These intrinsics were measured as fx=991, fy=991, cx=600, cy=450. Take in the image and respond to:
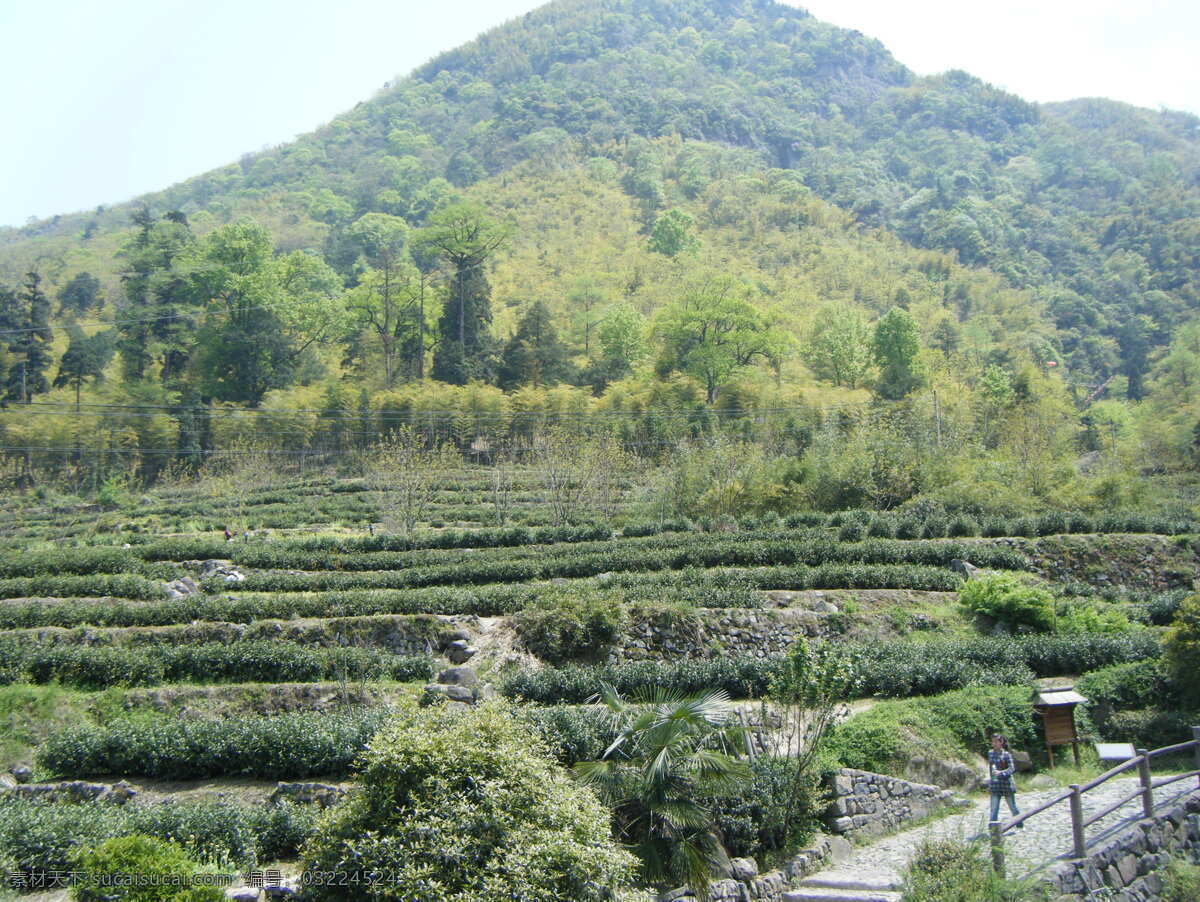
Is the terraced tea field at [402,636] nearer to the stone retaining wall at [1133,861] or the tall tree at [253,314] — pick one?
the stone retaining wall at [1133,861]

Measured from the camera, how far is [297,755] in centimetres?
1709

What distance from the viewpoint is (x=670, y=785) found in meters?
14.4

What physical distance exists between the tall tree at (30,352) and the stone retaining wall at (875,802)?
202 feet

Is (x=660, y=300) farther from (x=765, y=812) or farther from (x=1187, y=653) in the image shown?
(x=765, y=812)

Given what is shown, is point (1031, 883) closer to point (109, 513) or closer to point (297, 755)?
point (297, 755)

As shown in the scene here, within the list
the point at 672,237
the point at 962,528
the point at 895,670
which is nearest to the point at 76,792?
the point at 895,670

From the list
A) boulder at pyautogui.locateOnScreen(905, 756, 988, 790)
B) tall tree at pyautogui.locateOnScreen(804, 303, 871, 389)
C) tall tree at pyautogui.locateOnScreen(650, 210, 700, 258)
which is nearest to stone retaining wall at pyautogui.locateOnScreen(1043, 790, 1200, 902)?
boulder at pyautogui.locateOnScreen(905, 756, 988, 790)

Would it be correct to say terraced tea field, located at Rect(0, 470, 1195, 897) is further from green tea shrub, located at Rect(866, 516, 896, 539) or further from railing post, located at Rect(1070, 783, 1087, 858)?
railing post, located at Rect(1070, 783, 1087, 858)

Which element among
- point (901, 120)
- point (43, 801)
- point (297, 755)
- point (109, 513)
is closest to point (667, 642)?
point (297, 755)

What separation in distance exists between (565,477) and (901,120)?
553 ft

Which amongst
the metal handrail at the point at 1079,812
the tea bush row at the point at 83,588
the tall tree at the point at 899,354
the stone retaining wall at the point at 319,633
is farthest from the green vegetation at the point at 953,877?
the tall tree at the point at 899,354

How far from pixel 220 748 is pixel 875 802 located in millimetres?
11447

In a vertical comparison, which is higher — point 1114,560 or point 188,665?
point 188,665

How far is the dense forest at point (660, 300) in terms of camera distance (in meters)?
57.0
